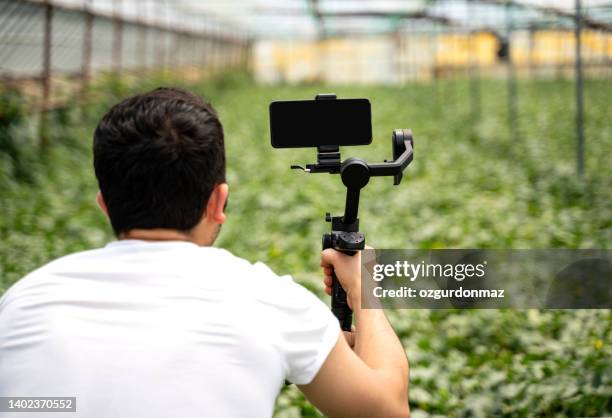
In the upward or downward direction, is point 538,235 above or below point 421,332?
above

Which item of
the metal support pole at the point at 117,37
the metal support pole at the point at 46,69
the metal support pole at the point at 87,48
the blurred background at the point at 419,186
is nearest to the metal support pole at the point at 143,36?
the blurred background at the point at 419,186

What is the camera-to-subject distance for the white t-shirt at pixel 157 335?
106cm

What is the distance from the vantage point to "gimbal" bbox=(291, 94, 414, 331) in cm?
132

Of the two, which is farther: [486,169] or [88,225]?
[486,169]

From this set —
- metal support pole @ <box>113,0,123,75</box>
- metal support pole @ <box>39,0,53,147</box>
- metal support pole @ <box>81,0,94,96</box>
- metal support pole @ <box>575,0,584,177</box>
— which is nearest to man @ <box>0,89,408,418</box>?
metal support pole @ <box>575,0,584,177</box>

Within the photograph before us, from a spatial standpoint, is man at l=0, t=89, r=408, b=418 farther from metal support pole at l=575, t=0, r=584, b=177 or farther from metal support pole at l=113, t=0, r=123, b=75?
metal support pole at l=113, t=0, r=123, b=75

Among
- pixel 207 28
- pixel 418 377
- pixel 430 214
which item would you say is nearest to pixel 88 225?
pixel 430 214

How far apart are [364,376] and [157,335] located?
14.0 inches

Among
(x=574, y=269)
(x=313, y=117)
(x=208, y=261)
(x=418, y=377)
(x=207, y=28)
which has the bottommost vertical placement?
(x=418, y=377)

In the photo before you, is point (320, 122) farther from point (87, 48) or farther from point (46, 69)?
point (87, 48)

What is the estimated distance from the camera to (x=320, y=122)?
4.45 feet

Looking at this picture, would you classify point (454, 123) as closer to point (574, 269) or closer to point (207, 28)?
point (574, 269)

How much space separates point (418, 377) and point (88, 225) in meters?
2.98

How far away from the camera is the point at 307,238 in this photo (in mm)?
4965
